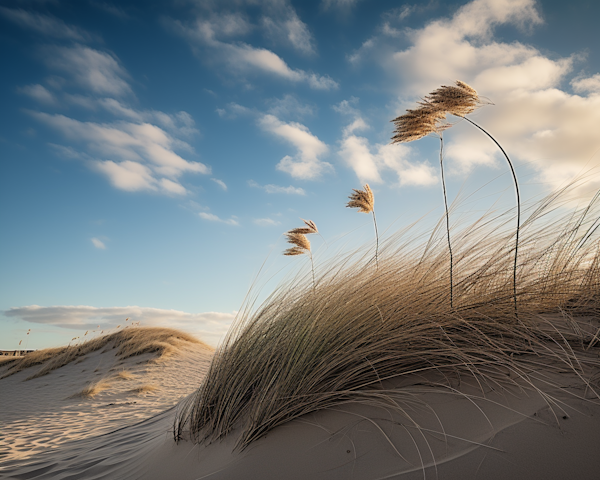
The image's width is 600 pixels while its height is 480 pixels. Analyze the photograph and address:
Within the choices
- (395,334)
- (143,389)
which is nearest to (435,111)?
(395,334)

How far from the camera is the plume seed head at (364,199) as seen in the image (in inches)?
192

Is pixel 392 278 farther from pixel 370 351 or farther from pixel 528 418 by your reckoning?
pixel 528 418

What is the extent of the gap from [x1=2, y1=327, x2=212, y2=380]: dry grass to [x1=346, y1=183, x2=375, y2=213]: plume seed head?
26.5 ft

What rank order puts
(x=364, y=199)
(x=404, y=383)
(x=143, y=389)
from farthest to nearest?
1. (x=143, y=389)
2. (x=364, y=199)
3. (x=404, y=383)

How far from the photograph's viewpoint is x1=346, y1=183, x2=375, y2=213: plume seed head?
192 inches

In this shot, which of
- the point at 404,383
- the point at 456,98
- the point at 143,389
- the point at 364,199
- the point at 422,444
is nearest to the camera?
the point at 422,444

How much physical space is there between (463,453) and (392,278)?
4.58 ft

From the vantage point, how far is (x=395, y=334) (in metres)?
2.10

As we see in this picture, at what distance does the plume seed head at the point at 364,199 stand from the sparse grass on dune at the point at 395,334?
189 cm

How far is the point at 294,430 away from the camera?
189 cm

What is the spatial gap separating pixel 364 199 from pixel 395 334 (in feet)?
9.82

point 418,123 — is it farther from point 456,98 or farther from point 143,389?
point 143,389

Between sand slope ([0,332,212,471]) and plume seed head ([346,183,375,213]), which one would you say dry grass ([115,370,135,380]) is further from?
plume seed head ([346,183,375,213])

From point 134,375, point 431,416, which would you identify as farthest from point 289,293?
point 134,375
